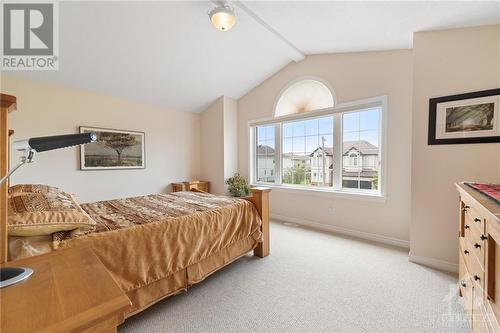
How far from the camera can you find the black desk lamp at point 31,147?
77 cm

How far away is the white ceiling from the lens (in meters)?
2.20

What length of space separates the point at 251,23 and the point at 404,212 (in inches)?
124

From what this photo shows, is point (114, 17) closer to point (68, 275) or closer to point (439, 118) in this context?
point (68, 275)

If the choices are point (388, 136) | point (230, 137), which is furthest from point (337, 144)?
point (230, 137)

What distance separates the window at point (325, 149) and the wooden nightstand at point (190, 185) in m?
1.08

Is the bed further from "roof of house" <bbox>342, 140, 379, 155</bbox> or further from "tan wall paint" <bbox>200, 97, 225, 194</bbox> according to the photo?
"tan wall paint" <bbox>200, 97, 225, 194</bbox>

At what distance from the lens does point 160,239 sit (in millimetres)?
1707

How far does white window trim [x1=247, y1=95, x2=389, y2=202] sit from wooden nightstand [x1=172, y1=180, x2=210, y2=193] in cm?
104

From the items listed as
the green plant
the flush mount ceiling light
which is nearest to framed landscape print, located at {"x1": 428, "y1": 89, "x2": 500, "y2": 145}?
the flush mount ceiling light

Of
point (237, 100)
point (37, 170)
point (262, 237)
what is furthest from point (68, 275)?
point (237, 100)

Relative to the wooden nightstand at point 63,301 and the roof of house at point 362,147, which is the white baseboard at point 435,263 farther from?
the wooden nightstand at point 63,301

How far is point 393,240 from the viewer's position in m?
2.99

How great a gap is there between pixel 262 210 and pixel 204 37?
2455 millimetres

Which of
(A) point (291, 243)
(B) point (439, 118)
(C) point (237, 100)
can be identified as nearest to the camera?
(B) point (439, 118)
